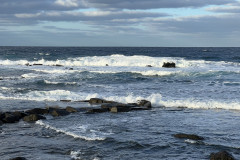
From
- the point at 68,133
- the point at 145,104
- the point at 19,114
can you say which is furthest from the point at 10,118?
the point at 145,104

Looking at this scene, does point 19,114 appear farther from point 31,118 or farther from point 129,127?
point 129,127

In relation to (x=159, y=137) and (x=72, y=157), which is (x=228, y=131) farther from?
(x=72, y=157)

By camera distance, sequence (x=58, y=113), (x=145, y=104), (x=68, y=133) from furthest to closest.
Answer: (x=145, y=104), (x=58, y=113), (x=68, y=133)

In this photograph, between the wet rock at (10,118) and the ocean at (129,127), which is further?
the wet rock at (10,118)

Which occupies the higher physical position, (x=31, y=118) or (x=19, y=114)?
(x=19, y=114)

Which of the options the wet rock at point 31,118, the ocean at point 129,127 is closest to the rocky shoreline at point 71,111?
the wet rock at point 31,118

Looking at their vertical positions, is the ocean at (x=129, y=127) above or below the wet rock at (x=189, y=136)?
below

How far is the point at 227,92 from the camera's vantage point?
26500mm

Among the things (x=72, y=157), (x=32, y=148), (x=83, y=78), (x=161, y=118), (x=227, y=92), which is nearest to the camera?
(x=72, y=157)

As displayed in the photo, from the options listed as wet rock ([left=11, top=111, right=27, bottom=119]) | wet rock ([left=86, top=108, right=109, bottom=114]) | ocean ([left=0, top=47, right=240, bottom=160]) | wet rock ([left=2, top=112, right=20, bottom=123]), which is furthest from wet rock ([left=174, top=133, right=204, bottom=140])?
wet rock ([left=11, top=111, right=27, bottom=119])

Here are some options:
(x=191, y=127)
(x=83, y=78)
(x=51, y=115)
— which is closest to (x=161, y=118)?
(x=191, y=127)

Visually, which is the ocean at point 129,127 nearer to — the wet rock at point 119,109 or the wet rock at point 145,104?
the wet rock at point 119,109

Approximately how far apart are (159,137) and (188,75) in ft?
87.6

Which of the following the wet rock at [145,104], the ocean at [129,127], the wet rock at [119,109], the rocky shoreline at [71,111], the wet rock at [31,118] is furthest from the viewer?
the wet rock at [145,104]
